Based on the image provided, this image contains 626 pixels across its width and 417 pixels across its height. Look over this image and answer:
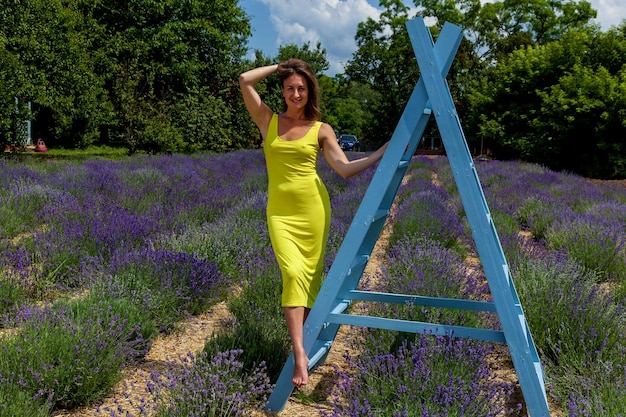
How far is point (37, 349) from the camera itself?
2.60 meters

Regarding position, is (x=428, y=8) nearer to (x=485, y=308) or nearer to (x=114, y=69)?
(x=114, y=69)

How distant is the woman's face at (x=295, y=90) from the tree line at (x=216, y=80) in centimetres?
1190

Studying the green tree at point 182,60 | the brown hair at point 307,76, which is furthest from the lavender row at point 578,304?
the green tree at point 182,60

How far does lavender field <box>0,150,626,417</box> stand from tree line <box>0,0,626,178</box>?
880cm

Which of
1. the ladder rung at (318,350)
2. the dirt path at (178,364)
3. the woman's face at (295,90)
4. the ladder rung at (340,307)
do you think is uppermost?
the woman's face at (295,90)

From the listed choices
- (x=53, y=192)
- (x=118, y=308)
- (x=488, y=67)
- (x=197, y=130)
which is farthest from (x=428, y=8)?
(x=118, y=308)

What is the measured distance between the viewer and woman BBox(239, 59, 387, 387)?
2.44m

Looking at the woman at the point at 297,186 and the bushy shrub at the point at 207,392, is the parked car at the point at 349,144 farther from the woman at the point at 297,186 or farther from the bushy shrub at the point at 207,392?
the bushy shrub at the point at 207,392

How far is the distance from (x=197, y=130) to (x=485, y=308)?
72.4 feet

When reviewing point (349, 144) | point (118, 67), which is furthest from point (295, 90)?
point (349, 144)

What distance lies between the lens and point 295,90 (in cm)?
258

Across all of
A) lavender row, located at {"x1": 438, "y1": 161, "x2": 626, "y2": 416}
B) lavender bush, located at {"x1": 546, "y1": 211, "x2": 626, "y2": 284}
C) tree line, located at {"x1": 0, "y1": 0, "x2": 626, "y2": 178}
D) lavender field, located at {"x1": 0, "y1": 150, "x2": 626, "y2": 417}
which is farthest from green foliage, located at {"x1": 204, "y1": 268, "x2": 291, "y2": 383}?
tree line, located at {"x1": 0, "y1": 0, "x2": 626, "y2": 178}

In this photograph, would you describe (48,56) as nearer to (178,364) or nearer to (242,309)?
(242,309)

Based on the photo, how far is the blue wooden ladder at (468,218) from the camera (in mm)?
2207
